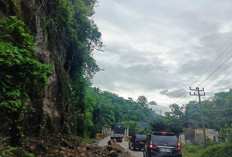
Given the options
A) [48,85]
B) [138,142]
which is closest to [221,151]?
[138,142]

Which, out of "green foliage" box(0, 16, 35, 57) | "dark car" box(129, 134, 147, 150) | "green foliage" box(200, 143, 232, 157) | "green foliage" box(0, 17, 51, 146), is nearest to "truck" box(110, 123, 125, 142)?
"dark car" box(129, 134, 147, 150)

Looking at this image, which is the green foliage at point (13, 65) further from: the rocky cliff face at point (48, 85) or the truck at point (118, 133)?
the truck at point (118, 133)

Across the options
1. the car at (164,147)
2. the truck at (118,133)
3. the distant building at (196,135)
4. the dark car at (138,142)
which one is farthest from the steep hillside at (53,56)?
the distant building at (196,135)

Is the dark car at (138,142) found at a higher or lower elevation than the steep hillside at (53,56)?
lower

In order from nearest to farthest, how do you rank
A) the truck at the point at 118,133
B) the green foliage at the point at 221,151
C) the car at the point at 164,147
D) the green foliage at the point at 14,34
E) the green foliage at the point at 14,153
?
the green foliage at the point at 14,153, the green foliage at the point at 14,34, the car at the point at 164,147, the green foliage at the point at 221,151, the truck at the point at 118,133

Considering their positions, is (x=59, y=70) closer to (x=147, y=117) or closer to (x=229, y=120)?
(x=229, y=120)

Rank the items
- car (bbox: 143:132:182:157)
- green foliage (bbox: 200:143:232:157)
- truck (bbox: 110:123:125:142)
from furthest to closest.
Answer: truck (bbox: 110:123:125:142) → green foliage (bbox: 200:143:232:157) → car (bbox: 143:132:182:157)

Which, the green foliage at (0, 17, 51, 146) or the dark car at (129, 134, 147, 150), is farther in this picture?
the dark car at (129, 134, 147, 150)

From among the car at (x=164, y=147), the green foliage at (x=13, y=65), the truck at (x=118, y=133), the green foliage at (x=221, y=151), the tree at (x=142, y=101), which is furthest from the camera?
the tree at (x=142, y=101)

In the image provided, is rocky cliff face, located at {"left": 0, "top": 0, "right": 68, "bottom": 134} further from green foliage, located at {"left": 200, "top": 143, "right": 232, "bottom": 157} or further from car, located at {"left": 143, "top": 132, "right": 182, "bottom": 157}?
green foliage, located at {"left": 200, "top": 143, "right": 232, "bottom": 157}

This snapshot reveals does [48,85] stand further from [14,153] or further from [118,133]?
[118,133]

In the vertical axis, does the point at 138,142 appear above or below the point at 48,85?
below

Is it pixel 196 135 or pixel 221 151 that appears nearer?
pixel 221 151

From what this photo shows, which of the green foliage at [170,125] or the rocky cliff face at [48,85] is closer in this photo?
the rocky cliff face at [48,85]
